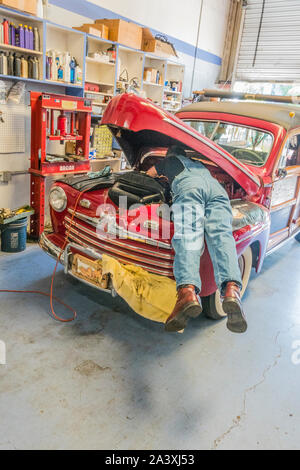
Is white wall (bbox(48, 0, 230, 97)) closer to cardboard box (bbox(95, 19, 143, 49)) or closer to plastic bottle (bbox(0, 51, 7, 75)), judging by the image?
cardboard box (bbox(95, 19, 143, 49))

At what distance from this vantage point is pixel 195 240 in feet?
7.20

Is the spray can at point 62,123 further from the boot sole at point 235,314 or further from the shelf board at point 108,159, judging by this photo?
the boot sole at point 235,314

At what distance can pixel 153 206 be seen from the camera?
2598 mm

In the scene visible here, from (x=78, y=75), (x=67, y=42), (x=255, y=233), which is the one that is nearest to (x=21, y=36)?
(x=78, y=75)

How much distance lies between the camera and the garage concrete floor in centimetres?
183

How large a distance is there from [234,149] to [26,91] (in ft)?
9.09

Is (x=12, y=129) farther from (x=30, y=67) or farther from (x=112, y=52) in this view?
(x=112, y=52)

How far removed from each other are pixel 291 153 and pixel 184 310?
281 centimetres

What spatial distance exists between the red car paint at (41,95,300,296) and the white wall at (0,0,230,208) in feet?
6.37

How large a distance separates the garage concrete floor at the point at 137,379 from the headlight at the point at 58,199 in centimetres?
81

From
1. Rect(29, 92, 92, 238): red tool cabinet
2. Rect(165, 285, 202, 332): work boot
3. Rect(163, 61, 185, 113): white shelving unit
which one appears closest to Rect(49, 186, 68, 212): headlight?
Rect(29, 92, 92, 238): red tool cabinet

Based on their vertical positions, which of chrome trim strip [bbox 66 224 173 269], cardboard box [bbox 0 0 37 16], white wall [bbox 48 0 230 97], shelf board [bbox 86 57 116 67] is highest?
white wall [bbox 48 0 230 97]

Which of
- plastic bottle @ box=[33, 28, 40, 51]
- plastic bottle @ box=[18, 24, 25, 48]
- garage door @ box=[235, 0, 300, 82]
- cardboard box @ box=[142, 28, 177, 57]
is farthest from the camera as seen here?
garage door @ box=[235, 0, 300, 82]
